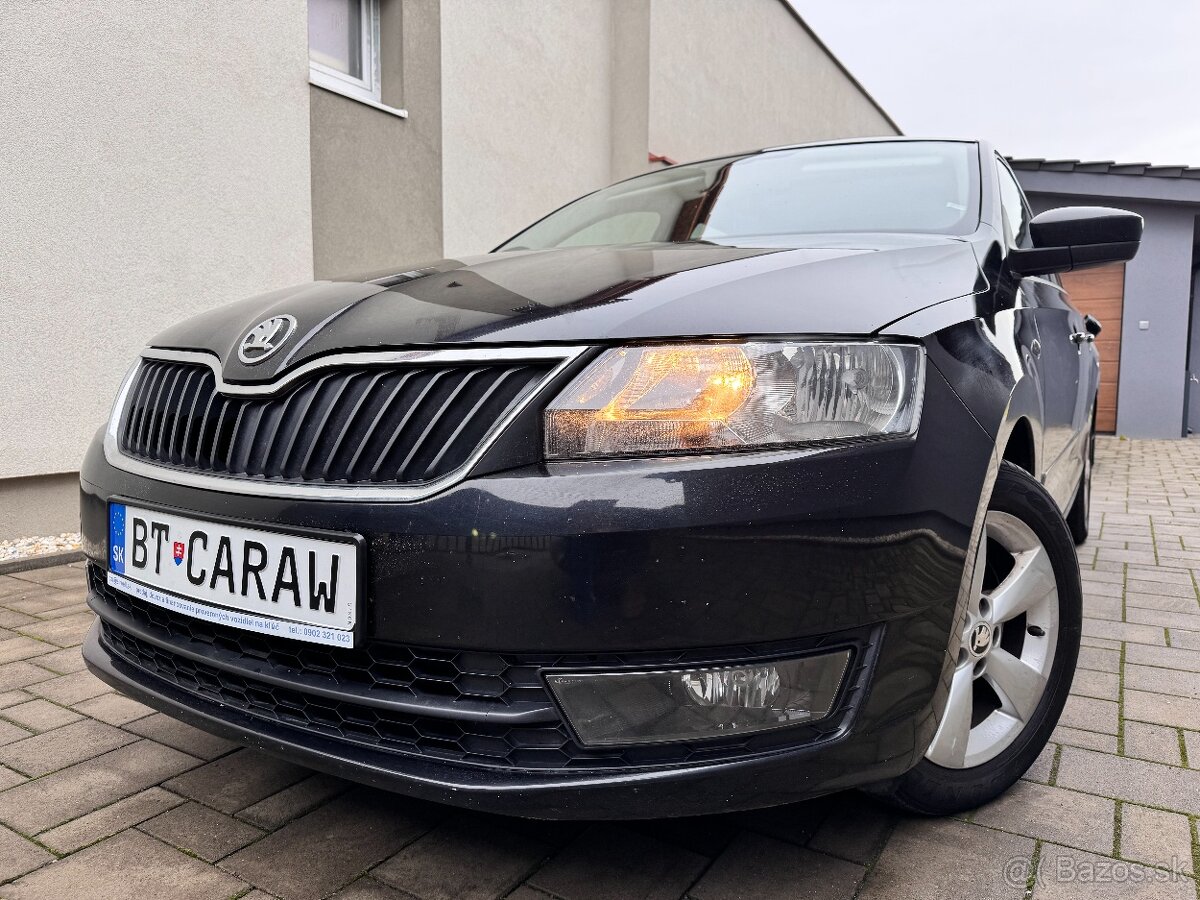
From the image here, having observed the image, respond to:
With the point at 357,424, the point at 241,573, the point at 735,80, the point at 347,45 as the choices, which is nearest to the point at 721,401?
the point at 357,424

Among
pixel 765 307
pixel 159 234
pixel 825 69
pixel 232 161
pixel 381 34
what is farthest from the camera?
pixel 825 69

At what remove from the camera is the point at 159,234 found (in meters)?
4.37

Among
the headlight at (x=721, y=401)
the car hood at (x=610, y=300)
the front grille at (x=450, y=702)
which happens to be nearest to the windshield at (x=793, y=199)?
the car hood at (x=610, y=300)

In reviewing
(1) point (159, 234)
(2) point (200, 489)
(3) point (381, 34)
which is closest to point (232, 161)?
(1) point (159, 234)

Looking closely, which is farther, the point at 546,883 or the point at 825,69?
the point at 825,69

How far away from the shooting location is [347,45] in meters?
6.13

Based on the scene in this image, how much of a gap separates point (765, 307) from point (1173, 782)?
54.7 inches

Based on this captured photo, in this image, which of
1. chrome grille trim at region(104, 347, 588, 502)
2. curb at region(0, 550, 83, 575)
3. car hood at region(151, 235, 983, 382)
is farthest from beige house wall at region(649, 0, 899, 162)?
chrome grille trim at region(104, 347, 588, 502)

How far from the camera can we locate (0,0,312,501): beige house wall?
12.6ft

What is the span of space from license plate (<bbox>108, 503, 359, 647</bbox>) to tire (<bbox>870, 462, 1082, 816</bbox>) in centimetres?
99

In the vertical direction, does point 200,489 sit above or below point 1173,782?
above

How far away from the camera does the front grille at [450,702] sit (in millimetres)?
1309

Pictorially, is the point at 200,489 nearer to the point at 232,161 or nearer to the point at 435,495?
the point at 435,495

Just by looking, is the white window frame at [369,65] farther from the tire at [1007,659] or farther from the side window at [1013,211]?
the tire at [1007,659]
